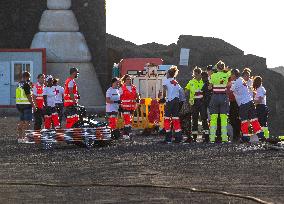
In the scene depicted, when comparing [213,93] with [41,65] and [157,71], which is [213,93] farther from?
[41,65]

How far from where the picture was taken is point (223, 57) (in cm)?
7325

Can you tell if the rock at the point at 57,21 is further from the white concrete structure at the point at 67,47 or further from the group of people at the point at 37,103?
the group of people at the point at 37,103

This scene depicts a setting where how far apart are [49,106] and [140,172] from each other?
1003cm

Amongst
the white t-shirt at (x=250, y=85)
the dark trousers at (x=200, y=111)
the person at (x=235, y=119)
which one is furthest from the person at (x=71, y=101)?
the white t-shirt at (x=250, y=85)

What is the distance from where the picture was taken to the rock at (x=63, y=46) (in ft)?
147

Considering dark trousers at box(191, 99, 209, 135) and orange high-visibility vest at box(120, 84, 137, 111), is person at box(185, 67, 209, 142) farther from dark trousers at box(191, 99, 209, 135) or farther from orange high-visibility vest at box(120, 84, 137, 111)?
orange high-visibility vest at box(120, 84, 137, 111)

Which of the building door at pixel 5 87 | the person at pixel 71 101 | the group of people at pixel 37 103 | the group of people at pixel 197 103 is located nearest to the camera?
the group of people at pixel 197 103

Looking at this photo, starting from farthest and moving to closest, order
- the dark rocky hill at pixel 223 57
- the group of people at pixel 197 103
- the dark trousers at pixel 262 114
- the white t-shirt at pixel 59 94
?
the dark rocky hill at pixel 223 57, the white t-shirt at pixel 59 94, the dark trousers at pixel 262 114, the group of people at pixel 197 103

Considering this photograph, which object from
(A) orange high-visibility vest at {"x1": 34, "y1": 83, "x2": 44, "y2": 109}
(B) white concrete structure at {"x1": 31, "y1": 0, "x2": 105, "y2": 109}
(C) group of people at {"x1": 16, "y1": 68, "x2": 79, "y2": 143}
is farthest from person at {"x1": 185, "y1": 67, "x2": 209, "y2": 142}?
(B) white concrete structure at {"x1": 31, "y1": 0, "x2": 105, "y2": 109}

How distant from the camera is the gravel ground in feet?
37.4

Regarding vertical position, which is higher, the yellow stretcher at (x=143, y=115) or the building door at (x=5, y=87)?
the building door at (x=5, y=87)

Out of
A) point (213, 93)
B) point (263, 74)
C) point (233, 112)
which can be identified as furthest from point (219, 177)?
point (263, 74)

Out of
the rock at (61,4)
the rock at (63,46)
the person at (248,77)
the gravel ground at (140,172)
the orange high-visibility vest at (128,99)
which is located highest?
the rock at (61,4)

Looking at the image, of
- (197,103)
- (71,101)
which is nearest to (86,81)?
(71,101)
